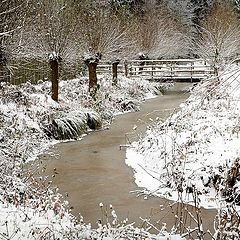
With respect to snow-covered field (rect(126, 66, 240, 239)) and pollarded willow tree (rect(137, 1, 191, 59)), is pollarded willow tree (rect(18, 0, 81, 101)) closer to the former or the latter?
snow-covered field (rect(126, 66, 240, 239))

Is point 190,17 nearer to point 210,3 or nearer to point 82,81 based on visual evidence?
point 210,3

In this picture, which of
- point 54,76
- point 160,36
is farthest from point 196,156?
point 160,36

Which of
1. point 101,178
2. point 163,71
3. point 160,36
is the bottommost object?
point 101,178

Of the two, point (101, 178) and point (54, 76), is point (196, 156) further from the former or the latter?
point (54, 76)

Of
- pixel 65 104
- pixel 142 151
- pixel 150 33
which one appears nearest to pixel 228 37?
pixel 150 33

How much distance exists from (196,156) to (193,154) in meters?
0.14

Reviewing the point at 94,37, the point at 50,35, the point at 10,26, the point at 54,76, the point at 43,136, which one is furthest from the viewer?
the point at 94,37

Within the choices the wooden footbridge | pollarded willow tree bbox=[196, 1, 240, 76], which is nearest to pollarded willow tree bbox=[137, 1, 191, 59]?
the wooden footbridge

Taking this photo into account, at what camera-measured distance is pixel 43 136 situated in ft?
41.4

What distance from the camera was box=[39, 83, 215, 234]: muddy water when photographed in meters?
7.49

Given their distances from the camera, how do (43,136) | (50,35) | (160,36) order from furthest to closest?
(160,36)
(50,35)
(43,136)

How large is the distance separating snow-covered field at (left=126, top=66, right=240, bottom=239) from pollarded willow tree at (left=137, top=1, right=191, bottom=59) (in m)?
18.6

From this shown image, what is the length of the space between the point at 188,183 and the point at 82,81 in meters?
13.2

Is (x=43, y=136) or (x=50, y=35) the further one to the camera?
(x=50, y=35)
